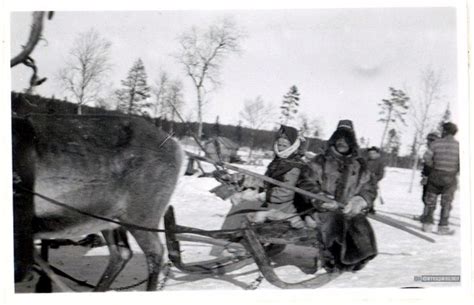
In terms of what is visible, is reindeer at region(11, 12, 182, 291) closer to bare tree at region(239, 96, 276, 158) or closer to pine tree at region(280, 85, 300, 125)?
bare tree at region(239, 96, 276, 158)

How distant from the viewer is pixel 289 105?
4562 millimetres

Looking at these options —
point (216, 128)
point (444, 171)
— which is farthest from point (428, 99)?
point (216, 128)

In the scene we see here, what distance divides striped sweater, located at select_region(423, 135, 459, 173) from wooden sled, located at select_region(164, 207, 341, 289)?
1.08 meters

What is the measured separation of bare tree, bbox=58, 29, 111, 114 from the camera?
4449 mm

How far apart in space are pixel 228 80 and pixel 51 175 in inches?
57.5

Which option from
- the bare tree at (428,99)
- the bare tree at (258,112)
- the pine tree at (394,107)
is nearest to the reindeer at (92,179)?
the bare tree at (258,112)

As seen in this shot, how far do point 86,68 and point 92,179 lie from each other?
32.4 inches

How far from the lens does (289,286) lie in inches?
181

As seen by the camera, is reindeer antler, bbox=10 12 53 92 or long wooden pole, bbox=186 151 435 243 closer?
reindeer antler, bbox=10 12 53 92

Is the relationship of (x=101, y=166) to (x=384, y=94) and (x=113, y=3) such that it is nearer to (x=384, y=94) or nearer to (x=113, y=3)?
(x=113, y=3)

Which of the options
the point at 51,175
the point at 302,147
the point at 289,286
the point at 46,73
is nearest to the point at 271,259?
the point at 289,286

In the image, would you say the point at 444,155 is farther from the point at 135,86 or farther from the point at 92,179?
the point at 92,179

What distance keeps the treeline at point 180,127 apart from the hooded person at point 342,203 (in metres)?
0.13

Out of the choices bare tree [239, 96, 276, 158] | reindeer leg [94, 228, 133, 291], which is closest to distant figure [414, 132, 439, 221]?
bare tree [239, 96, 276, 158]
